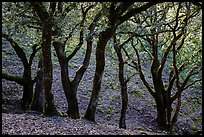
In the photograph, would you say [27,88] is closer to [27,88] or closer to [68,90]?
[27,88]

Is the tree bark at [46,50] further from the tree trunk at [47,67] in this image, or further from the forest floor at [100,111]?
the forest floor at [100,111]

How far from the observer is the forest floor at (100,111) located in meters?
8.53

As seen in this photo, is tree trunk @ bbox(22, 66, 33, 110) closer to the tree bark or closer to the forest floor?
the forest floor

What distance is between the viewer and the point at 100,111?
1884 centimetres

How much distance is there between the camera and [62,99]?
1931 cm

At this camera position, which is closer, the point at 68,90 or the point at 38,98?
the point at 68,90

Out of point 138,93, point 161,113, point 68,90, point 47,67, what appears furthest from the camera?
point 138,93

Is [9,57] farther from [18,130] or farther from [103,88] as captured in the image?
[18,130]

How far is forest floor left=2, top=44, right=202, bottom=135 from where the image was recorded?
8.53 m

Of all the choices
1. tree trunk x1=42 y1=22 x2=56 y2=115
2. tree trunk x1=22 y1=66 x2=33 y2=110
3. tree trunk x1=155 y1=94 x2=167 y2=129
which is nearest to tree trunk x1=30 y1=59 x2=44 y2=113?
tree trunk x1=22 y1=66 x2=33 y2=110

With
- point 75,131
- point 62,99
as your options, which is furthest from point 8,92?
point 75,131

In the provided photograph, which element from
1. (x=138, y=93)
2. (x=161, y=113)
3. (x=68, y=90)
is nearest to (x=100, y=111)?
(x=161, y=113)

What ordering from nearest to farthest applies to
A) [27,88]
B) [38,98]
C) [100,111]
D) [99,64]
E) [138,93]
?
[99,64] → [38,98] → [27,88] → [100,111] → [138,93]

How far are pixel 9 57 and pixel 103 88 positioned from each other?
316 inches
